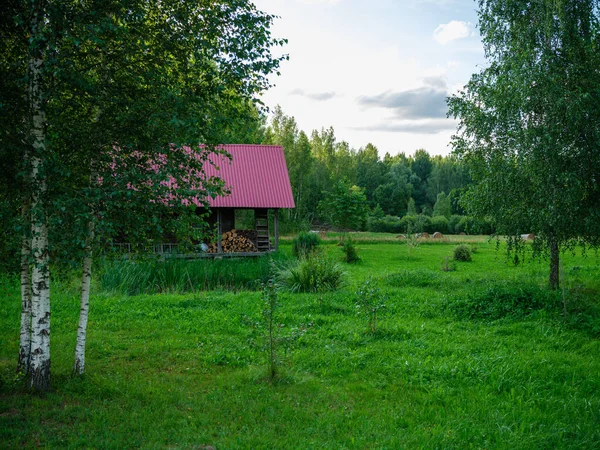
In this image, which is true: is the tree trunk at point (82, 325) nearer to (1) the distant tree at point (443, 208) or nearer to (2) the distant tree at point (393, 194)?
(1) the distant tree at point (443, 208)

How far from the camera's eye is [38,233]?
4648 mm

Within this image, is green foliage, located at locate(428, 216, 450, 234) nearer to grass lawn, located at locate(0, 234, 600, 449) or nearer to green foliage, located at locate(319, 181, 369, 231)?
green foliage, located at locate(319, 181, 369, 231)

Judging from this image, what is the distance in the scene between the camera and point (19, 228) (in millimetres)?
3936

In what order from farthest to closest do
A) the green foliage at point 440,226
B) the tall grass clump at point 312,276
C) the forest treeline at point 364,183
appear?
the green foliage at point 440,226, the forest treeline at point 364,183, the tall grass clump at point 312,276

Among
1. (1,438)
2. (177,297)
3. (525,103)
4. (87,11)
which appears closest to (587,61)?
(525,103)

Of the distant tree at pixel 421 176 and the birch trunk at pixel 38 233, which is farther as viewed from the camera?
the distant tree at pixel 421 176

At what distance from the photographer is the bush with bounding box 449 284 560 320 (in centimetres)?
878

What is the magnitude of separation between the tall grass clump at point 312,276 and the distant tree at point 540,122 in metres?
3.75

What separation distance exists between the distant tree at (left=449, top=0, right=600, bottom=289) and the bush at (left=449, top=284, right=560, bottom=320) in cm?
103

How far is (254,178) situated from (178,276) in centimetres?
752

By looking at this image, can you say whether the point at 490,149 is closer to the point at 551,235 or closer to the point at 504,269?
the point at 551,235

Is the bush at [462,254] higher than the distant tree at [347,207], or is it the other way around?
the distant tree at [347,207]

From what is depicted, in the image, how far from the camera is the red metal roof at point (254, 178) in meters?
18.0

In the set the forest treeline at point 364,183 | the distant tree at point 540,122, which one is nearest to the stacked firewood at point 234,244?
the forest treeline at point 364,183
